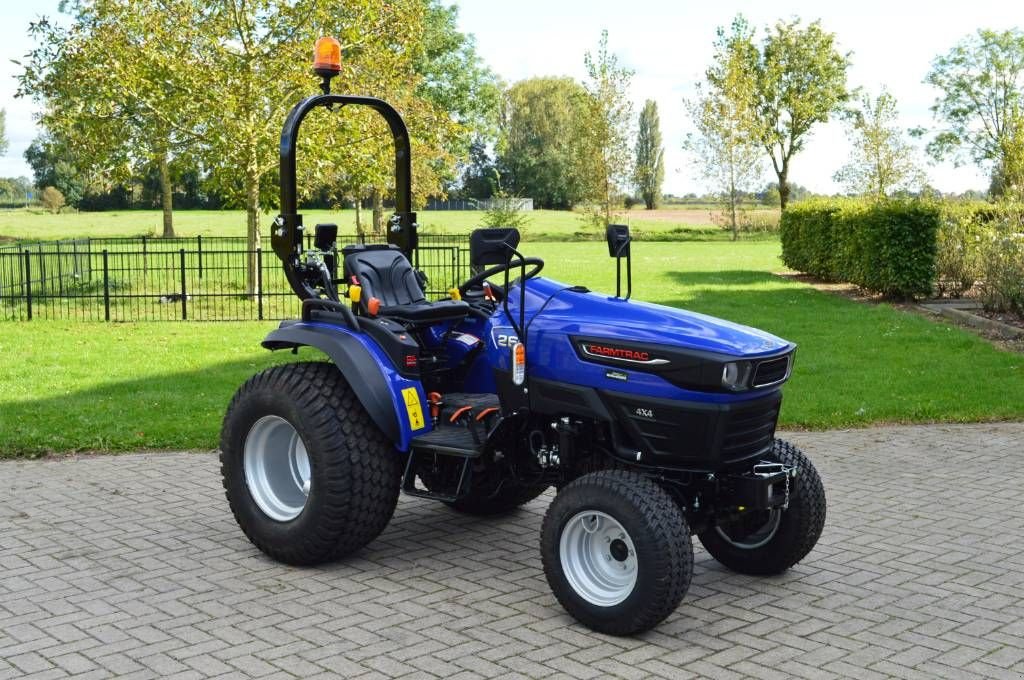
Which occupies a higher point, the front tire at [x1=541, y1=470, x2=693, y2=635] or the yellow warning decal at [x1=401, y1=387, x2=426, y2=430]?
the yellow warning decal at [x1=401, y1=387, x2=426, y2=430]

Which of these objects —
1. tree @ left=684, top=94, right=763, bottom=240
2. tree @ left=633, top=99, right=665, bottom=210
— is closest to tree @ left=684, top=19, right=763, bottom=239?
Answer: tree @ left=684, top=94, right=763, bottom=240

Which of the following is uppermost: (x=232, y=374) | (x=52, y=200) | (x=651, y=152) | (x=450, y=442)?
(x=651, y=152)

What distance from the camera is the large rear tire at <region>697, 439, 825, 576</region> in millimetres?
5562

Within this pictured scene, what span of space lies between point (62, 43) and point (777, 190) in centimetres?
4484

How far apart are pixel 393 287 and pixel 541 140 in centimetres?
7506

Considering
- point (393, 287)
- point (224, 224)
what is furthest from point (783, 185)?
point (393, 287)

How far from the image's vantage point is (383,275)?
239 inches

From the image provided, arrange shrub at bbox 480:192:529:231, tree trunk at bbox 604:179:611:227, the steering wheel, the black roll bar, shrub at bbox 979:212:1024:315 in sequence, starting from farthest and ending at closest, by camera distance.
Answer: tree trunk at bbox 604:179:611:227
shrub at bbox 480:192:529:231
shrub at bbox 979:212:1024:315
the black roll bar
the steering wheel

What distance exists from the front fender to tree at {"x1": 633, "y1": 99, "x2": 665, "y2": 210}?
70872mm

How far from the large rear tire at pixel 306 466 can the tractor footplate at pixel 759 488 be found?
1.70m

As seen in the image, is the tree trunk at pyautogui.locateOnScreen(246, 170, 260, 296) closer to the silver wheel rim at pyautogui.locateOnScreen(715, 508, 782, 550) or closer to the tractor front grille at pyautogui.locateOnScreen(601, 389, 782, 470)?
the silver wheel rim at pyautogui.locateOnScreen(715, 508, 782, 550)

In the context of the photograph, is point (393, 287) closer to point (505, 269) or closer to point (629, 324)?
point (505, 269)

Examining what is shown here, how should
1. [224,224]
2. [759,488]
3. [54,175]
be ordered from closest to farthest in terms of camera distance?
1. [759,488]
2. [224,224]
3. [54,175]

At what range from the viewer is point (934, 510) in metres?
7.00
